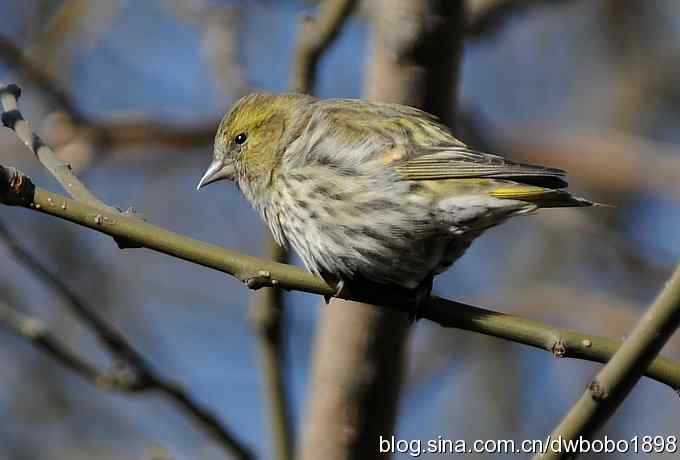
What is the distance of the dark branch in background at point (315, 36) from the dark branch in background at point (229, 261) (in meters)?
1.36

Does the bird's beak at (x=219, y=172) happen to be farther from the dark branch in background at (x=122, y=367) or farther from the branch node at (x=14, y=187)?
the branch node at (x=14, y=187)

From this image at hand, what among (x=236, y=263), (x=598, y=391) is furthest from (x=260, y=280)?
(x=598, y=391)

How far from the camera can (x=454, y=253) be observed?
369 cm

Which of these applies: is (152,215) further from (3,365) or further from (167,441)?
(167,441)

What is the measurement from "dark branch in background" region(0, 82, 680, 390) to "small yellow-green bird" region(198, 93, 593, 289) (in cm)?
52

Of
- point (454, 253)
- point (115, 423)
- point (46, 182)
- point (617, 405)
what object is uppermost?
point (617, 405)

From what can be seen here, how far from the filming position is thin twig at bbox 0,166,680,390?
102 inches

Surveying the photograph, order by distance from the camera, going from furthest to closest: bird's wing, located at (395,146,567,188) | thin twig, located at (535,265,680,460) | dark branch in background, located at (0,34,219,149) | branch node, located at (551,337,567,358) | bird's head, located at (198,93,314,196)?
dark branch in background, located at (0,34,219,149) → bird's head, located at (198,93,314,196) → bird's wing, located at (395,146,567,188) → branch node, located at (551,337,567,358) → thin twig, located at (535,265,680,460)

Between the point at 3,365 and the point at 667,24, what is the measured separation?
5.87m

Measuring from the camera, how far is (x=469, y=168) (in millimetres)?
3518

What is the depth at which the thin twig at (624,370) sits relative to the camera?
7.34ft

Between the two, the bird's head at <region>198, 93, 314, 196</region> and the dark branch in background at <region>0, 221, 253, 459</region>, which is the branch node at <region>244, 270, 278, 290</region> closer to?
the dark branch in background at <region>0, 221, 253, 459</region>

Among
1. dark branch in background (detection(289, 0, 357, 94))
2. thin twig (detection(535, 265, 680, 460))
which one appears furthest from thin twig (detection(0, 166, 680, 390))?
dark branch in background (detection(289, 0, 357, 94))

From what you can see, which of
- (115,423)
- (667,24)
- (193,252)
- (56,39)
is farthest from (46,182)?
(667,24)
